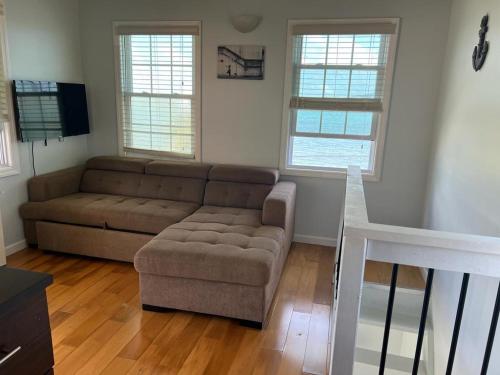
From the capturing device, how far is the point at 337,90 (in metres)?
3.50

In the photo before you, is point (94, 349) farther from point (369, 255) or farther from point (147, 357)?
point (369, 255)

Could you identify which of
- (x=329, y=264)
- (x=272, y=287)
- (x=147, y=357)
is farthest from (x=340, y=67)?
(x=147, y=357)

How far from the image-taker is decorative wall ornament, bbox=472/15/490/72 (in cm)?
207

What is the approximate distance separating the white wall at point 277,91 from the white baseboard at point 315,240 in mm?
44

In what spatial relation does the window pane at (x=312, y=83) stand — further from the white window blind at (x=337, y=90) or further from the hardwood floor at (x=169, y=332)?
the hardwood floor at (x=169, y=332)

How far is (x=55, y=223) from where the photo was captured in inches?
130

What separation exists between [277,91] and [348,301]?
9.05ft

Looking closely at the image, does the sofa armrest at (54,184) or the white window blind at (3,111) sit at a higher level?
the white window blind at (3,111)

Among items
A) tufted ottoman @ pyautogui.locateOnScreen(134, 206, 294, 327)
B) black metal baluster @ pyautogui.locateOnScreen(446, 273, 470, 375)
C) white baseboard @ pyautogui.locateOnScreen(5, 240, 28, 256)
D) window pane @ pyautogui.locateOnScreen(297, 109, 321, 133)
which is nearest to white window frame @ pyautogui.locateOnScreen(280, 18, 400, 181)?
window pane @ pyautogui.locateOnScreen(297, 109, 321, 133)

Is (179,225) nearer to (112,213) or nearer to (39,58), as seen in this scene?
(112,213)

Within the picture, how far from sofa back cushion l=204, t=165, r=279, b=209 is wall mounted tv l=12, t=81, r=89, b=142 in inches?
63.4

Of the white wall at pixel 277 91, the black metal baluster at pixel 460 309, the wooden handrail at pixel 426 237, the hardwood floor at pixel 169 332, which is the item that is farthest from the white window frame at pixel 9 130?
the black metal baluster at pixel 460 309

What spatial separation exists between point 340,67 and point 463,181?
1703 millimetres

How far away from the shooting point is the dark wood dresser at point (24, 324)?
33.1 inches
